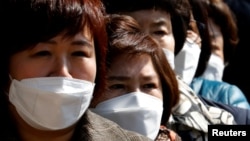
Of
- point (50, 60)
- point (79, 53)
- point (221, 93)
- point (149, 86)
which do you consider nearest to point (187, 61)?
point (221, 93)

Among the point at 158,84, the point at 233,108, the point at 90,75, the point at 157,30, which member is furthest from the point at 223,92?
the point at 90,75

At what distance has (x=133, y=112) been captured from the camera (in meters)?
3.72

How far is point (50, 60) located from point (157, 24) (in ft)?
4.79

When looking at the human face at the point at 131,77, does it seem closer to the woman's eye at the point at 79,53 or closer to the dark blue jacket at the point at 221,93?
the woman's eye at the point at 79,53

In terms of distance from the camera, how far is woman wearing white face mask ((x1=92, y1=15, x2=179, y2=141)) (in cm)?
373

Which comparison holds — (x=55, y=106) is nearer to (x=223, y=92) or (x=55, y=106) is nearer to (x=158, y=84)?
(x=158, y=84)

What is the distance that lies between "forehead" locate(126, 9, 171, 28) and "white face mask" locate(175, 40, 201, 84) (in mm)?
614

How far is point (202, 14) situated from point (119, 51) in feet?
4.94

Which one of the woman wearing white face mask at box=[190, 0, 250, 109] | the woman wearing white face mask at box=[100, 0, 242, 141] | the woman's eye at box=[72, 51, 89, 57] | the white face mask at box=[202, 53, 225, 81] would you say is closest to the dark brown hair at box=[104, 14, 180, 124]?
the woman wearing white face mask at box=[100, 0, 242, 141]

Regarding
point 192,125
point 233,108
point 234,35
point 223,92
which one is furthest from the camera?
point 234,35

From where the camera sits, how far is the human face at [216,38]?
18.3 feet

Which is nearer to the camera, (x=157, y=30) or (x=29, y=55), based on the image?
(x=29, y=55)

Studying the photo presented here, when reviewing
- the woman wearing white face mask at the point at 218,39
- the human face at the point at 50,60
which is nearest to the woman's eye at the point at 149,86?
the human face at the point at 50,60

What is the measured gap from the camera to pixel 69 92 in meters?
2.98
